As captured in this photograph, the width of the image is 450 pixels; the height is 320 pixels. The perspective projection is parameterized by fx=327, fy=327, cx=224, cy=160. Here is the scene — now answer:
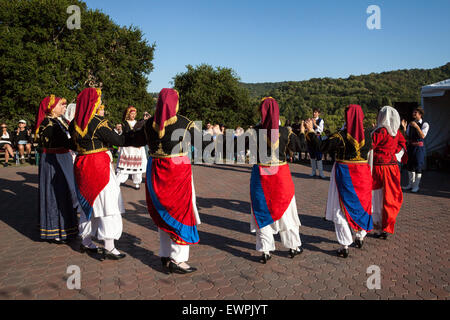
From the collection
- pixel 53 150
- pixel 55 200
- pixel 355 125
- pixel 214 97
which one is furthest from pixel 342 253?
pixel 214 97

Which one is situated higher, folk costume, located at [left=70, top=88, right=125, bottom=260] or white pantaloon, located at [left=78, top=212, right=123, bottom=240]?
folk costume, located at [left=70, top=88, right=125, bottom=260]

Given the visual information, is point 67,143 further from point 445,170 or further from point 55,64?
point 55,64

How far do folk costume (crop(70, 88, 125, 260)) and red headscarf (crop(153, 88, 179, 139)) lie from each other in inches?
28.4

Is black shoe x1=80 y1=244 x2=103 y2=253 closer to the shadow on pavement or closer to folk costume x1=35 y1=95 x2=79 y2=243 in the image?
folk costume x1=35 y1=95 x2=79 y2=243

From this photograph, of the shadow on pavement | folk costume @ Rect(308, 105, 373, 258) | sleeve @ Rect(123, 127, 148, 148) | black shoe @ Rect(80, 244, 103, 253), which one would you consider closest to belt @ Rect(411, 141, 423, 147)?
folk costume @ Rect(308, 105, 373, 258)

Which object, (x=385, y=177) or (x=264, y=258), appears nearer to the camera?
(x=264, y=258)

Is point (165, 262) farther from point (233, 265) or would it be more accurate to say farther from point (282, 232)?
point (282, 232)

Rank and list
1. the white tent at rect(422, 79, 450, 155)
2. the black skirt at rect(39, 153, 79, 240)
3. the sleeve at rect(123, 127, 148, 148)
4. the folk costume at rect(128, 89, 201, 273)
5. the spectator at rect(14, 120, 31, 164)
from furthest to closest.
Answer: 1. the spectator at rect(14, 120, 31, 164)
2. the white tent at rect(422, 79, 450, 155)
3. the black skirt at rect(39, 153, 79, 240)
4. the sleeve at rect(123, 127, 148, 148)
5. the folk costume at rect(128, 89, 201, 273)

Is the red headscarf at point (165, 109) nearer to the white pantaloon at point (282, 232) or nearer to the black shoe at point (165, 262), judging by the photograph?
the black shoe at point (165, 262)

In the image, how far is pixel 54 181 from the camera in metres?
4.99

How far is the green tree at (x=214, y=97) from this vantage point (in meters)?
36.2

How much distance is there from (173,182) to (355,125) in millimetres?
2658

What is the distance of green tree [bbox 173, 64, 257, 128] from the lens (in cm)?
3625

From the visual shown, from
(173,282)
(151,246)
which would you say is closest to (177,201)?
(173,282)
